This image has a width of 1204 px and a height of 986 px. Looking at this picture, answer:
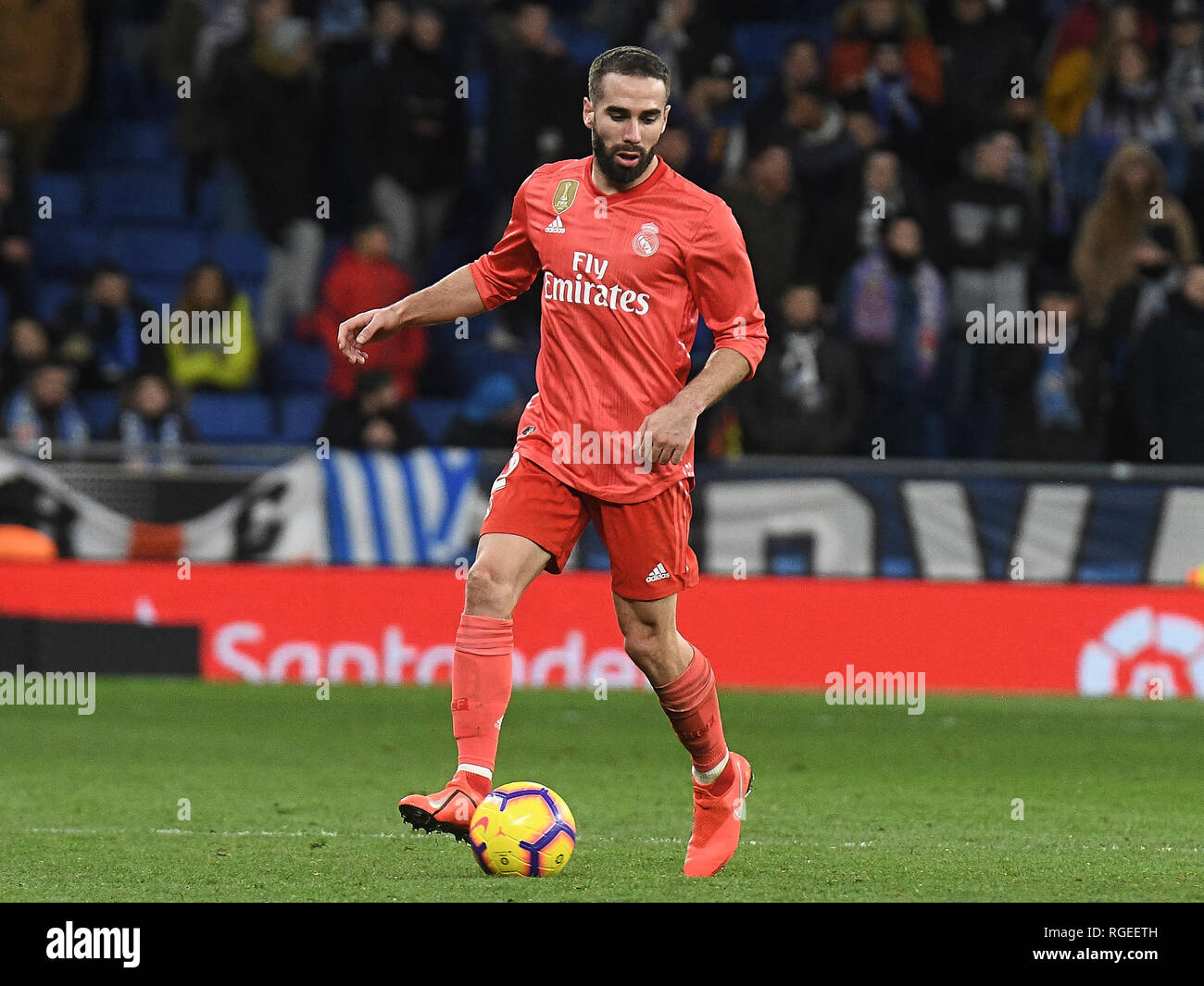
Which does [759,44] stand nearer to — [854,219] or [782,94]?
[782,94]

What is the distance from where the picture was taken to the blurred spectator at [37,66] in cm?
1712

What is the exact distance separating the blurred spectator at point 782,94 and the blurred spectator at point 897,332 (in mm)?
1271

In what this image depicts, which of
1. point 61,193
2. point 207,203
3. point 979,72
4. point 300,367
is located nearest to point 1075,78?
point 979,72

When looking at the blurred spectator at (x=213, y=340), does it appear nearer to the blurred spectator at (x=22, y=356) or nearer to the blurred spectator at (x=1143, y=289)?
the blurred spectator at (x=22, y=356)

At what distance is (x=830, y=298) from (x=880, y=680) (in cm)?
336

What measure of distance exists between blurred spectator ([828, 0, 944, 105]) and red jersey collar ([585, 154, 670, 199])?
9.81 metres

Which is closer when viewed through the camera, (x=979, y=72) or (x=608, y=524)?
(x=608, y=524)

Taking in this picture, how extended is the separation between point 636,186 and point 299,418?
1014cm

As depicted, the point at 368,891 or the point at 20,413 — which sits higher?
the point at 20,413

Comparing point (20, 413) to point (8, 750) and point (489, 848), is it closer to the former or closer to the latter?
point (8, 750)

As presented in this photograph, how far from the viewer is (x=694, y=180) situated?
15344 millimetres

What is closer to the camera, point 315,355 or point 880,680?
point 880,680
